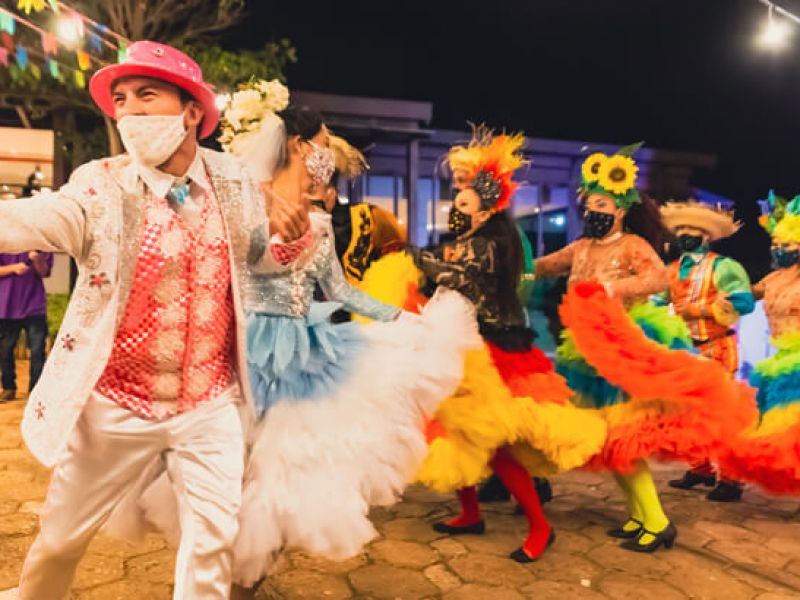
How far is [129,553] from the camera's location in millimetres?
3951

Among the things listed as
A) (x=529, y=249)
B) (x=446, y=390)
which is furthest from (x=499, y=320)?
(x=446, y=390)

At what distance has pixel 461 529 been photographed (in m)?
4.41

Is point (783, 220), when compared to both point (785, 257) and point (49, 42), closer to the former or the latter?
point (785, 257)

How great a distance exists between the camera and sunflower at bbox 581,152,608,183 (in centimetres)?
469

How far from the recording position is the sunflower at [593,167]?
4688 millimetres

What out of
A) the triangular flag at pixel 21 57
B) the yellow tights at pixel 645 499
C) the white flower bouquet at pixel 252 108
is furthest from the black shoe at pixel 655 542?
the triangular flag at pixel 21 57

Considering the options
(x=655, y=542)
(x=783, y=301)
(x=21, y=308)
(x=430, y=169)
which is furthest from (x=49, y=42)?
(x=430, y=169)

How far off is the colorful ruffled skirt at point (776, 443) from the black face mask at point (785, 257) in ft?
2.50

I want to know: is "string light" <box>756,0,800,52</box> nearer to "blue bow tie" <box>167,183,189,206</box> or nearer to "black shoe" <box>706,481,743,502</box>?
"black shoe" <box>706,481,743,502</box>

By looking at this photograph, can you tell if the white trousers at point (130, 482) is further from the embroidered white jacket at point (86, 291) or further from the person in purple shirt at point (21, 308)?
the person in purple shirt at point (21, 308)

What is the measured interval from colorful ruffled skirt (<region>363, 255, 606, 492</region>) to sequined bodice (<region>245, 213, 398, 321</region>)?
31.0 inches

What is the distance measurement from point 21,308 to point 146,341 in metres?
6.32

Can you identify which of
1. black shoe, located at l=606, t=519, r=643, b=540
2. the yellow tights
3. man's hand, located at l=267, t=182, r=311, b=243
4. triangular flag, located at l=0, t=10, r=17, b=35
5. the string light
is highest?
the string light

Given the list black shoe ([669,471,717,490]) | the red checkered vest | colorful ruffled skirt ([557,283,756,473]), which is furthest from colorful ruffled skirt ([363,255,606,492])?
black shoe ([669,471,717,490])
